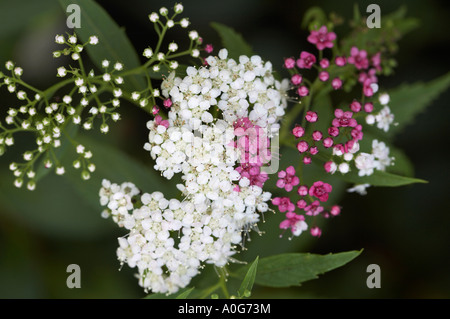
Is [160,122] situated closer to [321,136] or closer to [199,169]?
[199,169]

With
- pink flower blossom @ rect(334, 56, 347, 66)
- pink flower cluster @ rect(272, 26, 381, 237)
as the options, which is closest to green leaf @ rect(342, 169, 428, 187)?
pink flower cluster @ rect(272, 26, 381, 237)

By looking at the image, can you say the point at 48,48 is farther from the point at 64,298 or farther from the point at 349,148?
the point at 349,148

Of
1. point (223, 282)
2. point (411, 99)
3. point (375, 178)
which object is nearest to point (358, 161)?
point (375, 178)

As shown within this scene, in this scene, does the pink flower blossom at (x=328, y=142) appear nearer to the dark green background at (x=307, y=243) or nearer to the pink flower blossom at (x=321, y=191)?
the pink flower blossom at (x=321, y=191)

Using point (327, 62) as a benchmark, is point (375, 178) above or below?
below

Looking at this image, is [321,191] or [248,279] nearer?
[248,279]

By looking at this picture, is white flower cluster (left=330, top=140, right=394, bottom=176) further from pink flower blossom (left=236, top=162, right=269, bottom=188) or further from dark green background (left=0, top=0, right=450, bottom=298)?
dark green background (left=0, top=0, right=450, bottom=298)

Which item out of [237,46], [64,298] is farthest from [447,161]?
[64,298]
